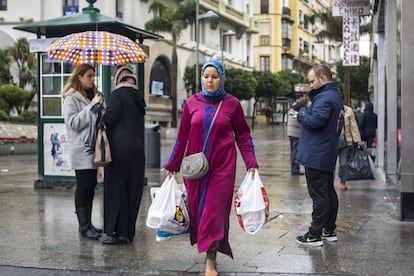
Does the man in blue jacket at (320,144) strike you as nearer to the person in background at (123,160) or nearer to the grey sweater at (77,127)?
the person in background at (123,160)

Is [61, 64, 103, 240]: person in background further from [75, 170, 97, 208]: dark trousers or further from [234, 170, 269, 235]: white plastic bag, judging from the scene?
[234, 170, 269, 235]: white plastic bag

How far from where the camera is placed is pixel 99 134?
659 cm

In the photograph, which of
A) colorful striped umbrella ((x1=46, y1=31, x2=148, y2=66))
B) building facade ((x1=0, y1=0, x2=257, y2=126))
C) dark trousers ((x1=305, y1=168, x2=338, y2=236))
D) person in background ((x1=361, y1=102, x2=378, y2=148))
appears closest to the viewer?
dark trousers ((x1=305, y1=168, x2=338, y2=236))

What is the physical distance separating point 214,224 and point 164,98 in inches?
1644

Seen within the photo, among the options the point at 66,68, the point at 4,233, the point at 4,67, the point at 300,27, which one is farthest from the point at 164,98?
the point at 300,27

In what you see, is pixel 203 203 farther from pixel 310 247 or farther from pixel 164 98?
pixel 164 98

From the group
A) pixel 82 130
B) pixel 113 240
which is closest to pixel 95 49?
pixel 82 130

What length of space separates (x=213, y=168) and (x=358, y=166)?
6546 millimetres

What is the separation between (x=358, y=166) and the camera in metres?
11.5

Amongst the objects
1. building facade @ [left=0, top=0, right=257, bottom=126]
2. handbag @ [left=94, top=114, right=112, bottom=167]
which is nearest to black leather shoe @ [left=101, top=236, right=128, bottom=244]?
handbag @ [left=94, top=114, right=112, bottom=167]

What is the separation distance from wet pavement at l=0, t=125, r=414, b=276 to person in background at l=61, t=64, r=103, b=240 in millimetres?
303

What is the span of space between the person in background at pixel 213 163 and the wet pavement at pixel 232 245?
0.42 meters

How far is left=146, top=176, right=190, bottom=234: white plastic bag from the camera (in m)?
5.52

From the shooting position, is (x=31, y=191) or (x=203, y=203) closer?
(x=203, y=203)
